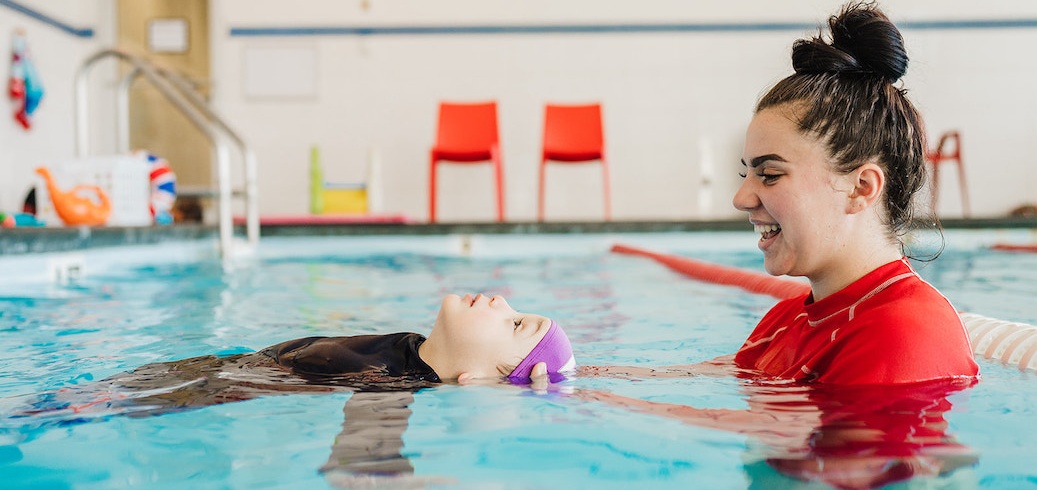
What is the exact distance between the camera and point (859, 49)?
5.07 feet

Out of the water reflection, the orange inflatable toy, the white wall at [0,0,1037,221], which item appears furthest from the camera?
the white wall at [0,0,1037,221]

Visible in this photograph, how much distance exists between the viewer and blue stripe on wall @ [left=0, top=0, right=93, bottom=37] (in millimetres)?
7043

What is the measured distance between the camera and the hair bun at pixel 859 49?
1520 mm

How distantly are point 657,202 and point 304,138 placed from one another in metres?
3.24

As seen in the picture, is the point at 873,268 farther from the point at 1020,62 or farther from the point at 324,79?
the point at 1020,62

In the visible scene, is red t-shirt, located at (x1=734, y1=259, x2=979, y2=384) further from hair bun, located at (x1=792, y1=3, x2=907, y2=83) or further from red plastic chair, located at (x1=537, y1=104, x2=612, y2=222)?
red plastic chair, located at (x1=537, y1=104, x2=612, y2=222)

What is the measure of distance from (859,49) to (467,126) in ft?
20.8

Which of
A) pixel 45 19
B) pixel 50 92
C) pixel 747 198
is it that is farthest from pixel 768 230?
pixel 45 19

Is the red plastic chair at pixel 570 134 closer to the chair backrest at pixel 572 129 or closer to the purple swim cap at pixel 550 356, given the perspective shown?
the chair backrest at pixel 572 129

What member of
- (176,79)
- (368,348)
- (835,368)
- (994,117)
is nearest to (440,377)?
(368,348)

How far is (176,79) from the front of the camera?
5.07m

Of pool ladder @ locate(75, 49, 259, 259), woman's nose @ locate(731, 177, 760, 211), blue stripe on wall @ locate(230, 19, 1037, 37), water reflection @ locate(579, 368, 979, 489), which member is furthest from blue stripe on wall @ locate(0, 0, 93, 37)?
water reflection @ locate(579, 368, 979, 489)

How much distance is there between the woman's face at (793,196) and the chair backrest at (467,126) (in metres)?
6.14

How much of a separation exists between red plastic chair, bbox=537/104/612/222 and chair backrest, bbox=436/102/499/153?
43cm
